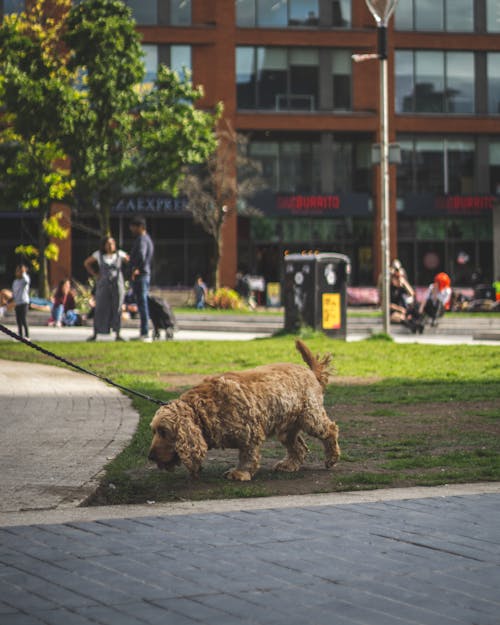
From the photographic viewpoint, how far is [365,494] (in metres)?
6.88

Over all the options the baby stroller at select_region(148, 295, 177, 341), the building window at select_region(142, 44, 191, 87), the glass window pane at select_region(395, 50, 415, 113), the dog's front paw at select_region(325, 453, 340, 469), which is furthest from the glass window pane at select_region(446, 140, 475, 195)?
the dog's front paw at select_region(325, 453, 340, 469)

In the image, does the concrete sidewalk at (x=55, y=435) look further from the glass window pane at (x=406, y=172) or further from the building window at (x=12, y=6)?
the glass window pane at (x=406, y=172)

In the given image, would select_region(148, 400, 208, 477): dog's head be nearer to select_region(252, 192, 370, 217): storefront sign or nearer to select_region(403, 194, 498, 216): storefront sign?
select_region(252, 192, 370, 217): storefront sign

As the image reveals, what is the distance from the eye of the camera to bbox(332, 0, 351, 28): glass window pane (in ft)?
170

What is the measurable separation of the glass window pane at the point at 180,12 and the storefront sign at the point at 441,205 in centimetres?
1250

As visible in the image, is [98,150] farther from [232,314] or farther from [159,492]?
[159,492]

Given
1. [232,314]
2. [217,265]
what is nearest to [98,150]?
[232,314]

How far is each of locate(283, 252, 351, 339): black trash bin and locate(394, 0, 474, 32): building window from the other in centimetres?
3111

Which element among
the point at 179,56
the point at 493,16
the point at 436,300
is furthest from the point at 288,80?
the point at 436,300

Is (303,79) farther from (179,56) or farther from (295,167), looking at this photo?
(179,56)

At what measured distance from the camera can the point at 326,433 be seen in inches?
300

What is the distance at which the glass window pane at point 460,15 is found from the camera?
52.3 meters

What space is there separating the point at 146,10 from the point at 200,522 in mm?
46753

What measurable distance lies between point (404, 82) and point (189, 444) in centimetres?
4744
